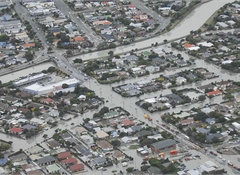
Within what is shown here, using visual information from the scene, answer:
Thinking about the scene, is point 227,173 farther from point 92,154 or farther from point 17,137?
point 17,137

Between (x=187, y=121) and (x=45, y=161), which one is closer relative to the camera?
(x=45, y=161)

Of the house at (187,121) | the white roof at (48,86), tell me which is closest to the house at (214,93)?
the house at (187,121)

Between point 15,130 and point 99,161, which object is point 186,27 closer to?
point 15,130

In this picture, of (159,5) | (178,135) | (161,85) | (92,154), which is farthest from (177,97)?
(159,5)

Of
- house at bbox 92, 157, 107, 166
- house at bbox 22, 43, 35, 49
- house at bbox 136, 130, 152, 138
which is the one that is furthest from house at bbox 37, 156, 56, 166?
house at bbox 22, 43, 35, 49

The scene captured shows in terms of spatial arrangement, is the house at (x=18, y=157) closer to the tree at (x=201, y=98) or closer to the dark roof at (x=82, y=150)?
the dark roof at (x=82, y=150)

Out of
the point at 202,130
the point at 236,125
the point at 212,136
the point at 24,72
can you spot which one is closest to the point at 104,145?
the point at 202,130
